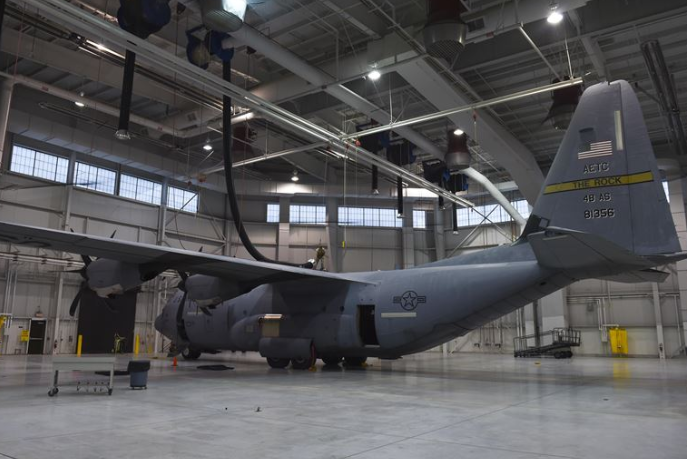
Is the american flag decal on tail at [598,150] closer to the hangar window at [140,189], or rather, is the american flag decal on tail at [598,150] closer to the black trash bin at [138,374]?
the black trash bin at [138,374]

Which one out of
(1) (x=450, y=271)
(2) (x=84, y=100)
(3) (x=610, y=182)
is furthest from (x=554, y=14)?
(2) (x=84, y=100)

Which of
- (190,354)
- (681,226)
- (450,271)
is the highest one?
(681,226)

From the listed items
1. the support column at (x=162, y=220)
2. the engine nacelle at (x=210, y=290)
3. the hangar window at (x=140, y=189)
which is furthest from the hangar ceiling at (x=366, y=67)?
the engine nacelle at (x=210, y=290)

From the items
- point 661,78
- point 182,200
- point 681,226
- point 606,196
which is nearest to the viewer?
point 606,196

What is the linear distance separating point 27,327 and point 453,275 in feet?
70.8

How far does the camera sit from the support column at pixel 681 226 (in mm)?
24938

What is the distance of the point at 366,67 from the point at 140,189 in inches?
731

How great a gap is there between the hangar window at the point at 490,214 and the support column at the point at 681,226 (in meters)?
7.60

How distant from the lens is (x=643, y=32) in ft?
54.1

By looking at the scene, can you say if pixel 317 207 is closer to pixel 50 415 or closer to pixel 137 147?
pixel 137 147

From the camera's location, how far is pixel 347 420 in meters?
6.95

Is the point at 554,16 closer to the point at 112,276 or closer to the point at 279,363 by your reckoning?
the point at 279,363

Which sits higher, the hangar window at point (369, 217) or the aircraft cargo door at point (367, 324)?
the hangar window at point (369, 217)

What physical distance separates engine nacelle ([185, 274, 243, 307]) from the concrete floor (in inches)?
125
